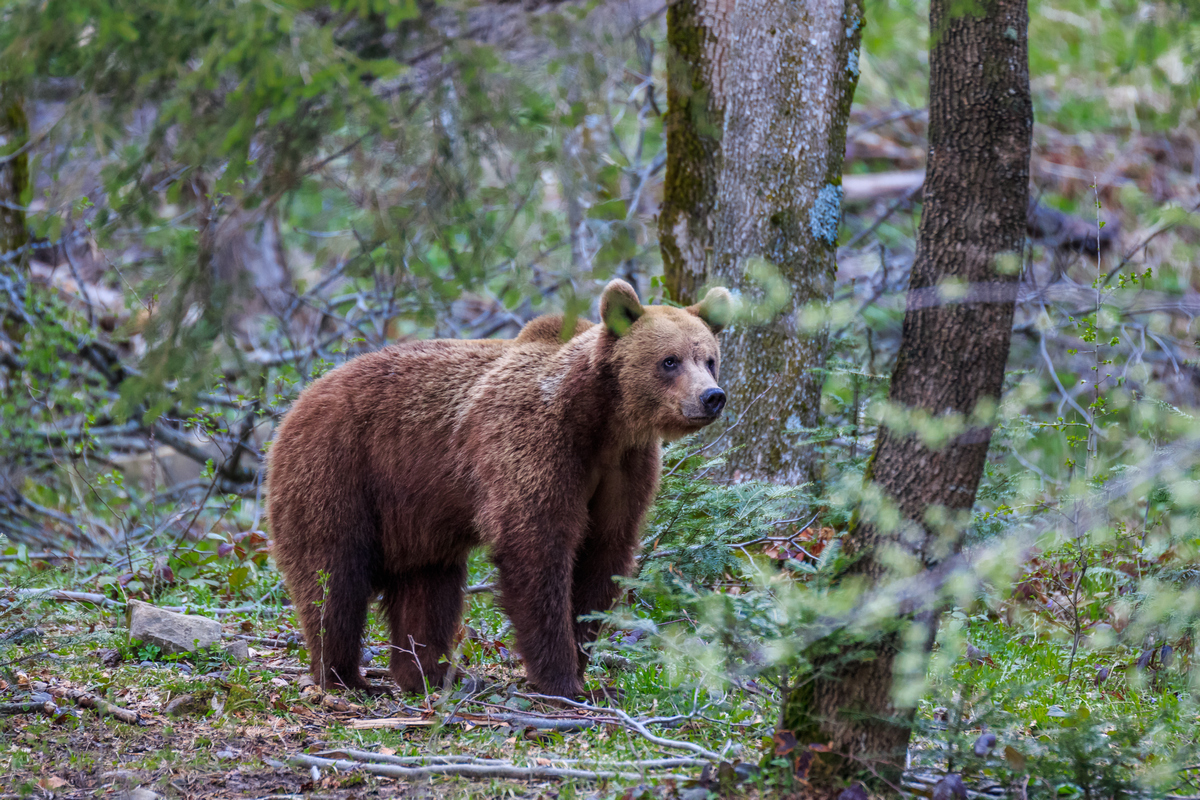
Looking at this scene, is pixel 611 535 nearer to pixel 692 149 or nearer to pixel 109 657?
pixel 109 657

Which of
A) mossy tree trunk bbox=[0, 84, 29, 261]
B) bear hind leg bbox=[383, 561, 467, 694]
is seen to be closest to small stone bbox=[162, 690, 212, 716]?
bear hind leg bbox=[383, 561, 467, 694]

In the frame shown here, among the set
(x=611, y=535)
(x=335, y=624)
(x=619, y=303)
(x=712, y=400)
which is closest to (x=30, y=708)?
(x=335, y=624)

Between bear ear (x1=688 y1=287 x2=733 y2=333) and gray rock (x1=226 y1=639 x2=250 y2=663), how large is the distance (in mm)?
3007

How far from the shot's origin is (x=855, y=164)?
14562 millimetres

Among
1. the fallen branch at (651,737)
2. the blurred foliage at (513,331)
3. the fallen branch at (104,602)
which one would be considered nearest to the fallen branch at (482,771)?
the fallen branch at (651,737)

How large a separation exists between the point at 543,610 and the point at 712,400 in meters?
1.29

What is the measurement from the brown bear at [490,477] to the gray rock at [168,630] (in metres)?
0.56

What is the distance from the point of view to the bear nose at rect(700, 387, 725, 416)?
4.80 m

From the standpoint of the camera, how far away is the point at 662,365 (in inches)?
197

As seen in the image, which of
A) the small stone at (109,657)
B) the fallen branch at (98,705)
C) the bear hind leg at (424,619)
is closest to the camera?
the fallen branch at (98,705)

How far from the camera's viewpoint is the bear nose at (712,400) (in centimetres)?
480

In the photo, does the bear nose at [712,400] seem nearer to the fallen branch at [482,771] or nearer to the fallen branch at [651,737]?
the fallen branch at [651,737]

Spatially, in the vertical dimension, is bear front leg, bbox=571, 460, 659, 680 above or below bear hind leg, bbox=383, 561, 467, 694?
above

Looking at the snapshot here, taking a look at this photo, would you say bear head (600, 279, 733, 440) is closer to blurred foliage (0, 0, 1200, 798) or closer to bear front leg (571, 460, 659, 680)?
bear front leg (571, 460, 659, 680)
